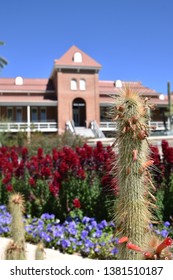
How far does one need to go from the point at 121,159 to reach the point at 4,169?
740cm

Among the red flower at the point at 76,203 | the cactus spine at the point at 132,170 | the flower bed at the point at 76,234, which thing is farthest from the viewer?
the red flower at the point at 76,203

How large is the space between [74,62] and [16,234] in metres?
41.6

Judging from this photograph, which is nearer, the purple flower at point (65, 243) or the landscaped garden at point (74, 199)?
the purple flower at point (65, 243)

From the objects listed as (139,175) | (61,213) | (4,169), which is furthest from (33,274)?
(4,169)

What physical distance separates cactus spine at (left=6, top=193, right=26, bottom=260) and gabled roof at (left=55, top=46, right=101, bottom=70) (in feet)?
132

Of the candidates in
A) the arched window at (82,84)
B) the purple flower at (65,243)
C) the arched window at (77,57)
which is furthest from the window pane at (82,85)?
the purple flower at (65,243)

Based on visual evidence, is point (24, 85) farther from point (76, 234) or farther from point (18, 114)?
point (76, 234)

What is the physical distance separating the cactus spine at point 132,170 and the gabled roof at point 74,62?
41.5 m

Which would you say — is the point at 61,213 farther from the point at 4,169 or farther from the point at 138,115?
the point at 138,115

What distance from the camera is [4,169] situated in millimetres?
8531

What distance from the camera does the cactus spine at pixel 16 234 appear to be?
2.44 metres

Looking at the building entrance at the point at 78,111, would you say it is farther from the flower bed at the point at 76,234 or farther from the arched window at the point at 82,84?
the flower bed at the point at 76,234

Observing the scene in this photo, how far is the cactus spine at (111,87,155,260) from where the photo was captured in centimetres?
139

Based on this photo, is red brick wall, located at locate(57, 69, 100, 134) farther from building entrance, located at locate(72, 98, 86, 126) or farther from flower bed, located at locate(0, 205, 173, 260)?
flower bed, located at locate(0, 205, 173, 260)
